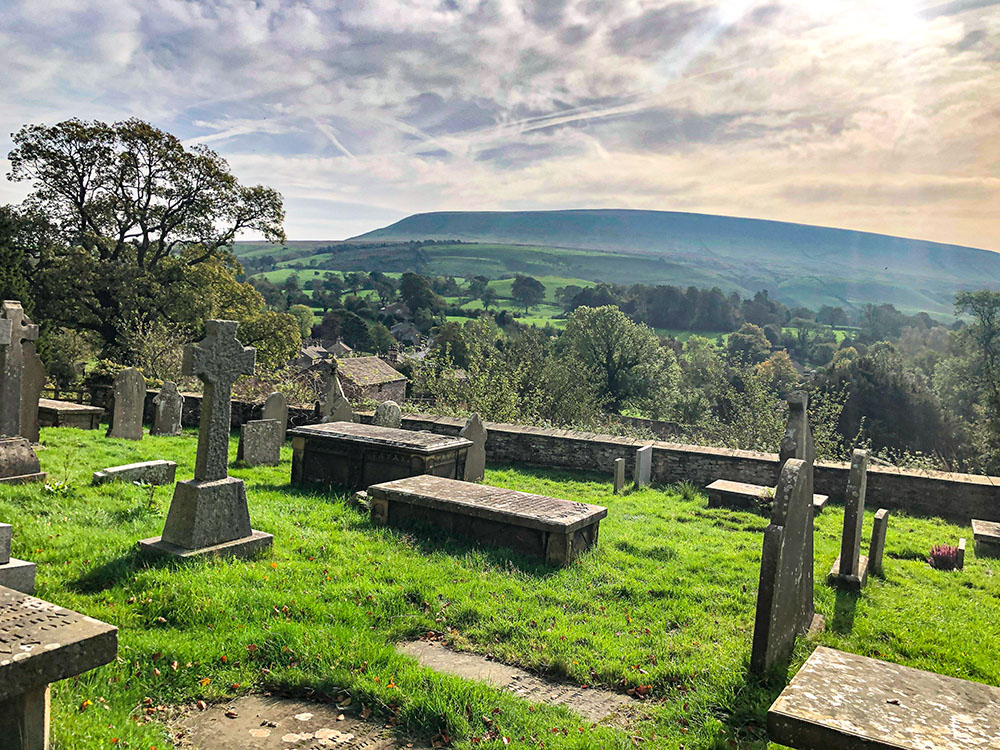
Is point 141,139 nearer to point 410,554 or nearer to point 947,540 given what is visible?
point 410,554

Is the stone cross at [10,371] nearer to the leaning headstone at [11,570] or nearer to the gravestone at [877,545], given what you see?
the leaning headstone at [11,570]

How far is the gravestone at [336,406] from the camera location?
44.5 ft

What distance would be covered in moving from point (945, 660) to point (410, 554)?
15.6ft

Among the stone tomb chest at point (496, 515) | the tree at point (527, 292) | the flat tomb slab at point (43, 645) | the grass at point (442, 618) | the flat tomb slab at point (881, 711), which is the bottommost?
the grass at point (442, 618)

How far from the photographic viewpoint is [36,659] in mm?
2570

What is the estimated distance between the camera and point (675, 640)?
5145 millimetres

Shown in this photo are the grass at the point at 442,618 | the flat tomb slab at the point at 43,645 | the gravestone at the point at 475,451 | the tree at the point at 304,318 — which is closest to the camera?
the flat tomb slab at the point at 43,645

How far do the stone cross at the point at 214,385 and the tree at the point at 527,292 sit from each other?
110376 millimetres

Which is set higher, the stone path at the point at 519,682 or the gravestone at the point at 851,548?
the gravestone at the point at 851,548

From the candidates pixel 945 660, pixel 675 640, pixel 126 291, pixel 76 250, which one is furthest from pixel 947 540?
pixel 76 250

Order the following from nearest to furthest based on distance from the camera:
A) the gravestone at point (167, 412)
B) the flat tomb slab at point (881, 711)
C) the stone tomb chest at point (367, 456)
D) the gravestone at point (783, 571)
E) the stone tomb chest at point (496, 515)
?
the flat tomb slab at point (881, 711) < the gravestone at point (783, 571) < the stone tomb chest at point (496, 515) < the stone tomb chest at point (367, 456) < the gravestone at point (167, 412)

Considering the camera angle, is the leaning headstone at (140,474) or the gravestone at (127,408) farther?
the gravestone at (127,408)

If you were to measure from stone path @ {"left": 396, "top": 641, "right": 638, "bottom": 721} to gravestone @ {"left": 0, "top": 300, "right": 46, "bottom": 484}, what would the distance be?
645 cm

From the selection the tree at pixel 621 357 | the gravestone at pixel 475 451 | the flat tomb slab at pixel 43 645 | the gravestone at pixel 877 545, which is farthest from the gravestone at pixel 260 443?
the tree at pixel 621 357
